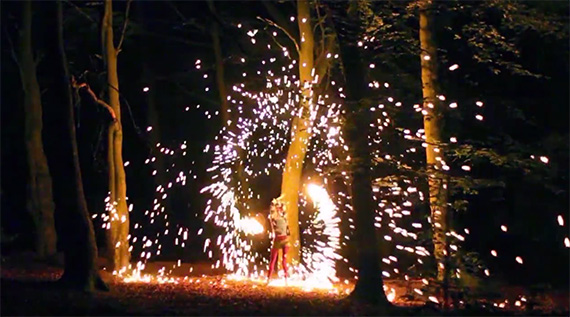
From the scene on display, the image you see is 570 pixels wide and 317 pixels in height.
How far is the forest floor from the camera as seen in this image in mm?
12203

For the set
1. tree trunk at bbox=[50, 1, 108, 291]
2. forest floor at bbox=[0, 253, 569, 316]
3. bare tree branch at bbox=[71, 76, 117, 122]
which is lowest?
forest floor at bbox=[0, 253, 569, 316]

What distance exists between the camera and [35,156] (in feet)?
80.2

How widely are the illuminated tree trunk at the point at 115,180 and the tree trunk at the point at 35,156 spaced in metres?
3.86

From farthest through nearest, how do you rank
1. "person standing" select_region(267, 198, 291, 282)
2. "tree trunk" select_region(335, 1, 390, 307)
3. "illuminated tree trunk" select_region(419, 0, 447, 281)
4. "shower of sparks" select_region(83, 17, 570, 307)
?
"person standing" select_region(267, 198, 291, 282) → "shower of sparks" select_region(83, 17, 570, 307) → "illuminated tree trunk" select_region(419, 0, 447, 281) → "tree trunk" select_region(335, 1, 390, 307)

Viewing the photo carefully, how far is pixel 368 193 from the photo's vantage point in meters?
14.3

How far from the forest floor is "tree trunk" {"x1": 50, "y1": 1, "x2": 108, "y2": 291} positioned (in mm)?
448

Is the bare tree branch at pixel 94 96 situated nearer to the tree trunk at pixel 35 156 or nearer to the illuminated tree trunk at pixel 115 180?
the illuminated tree trunk at pixel 115 180

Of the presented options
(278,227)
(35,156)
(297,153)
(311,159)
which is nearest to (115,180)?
(35,156)

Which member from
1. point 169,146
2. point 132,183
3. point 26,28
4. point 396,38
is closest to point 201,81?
point 169,146

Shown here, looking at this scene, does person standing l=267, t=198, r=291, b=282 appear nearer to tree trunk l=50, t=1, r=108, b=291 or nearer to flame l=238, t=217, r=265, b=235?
tree trunk l=50, t=1, r=108, b=291

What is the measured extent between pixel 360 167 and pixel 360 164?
2.2 inches

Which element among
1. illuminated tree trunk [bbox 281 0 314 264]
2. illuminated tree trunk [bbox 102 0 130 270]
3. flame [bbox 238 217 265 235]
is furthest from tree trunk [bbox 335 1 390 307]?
flame [bbox 238 217 265 235]

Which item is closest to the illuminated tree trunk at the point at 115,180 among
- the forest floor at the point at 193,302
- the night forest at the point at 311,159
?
the night forest at the point at 311,159

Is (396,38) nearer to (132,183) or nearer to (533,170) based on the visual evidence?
(533,170)
